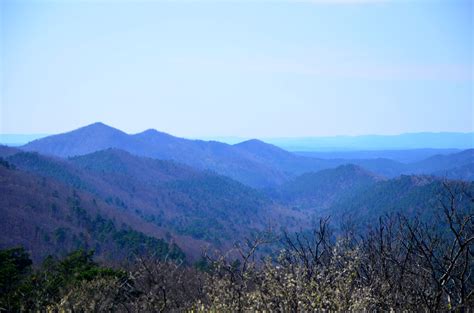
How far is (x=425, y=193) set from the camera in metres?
113

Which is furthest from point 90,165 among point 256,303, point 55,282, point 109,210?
point 256,303

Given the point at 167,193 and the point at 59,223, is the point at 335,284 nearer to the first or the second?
the point at 59,223

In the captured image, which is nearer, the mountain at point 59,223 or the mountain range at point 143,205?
the mountain at point 59,223

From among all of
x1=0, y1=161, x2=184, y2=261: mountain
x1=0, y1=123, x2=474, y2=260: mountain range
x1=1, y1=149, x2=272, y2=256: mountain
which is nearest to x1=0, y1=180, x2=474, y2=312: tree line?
x1=0, y1=123, x2=474, y2=260: mountain range

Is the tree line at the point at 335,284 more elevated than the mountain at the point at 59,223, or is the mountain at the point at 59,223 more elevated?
the tree line at the point at 335,284

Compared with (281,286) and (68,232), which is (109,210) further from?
(281,286)

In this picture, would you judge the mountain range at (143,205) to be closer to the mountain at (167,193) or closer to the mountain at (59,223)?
the mountain at (59,223)

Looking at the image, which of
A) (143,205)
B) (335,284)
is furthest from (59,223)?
(335,284)

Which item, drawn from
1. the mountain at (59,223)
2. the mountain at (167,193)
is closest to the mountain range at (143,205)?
the mountain at (59,223)

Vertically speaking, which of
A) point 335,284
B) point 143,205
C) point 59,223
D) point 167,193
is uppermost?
point 335,284

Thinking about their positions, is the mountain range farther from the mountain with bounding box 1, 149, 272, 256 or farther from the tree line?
the tree line

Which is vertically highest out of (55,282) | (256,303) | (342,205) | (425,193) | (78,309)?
(256,303)

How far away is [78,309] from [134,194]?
124 m

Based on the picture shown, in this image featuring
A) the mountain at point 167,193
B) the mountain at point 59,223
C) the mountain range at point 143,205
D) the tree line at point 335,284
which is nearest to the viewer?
the tree line at point 335,284
